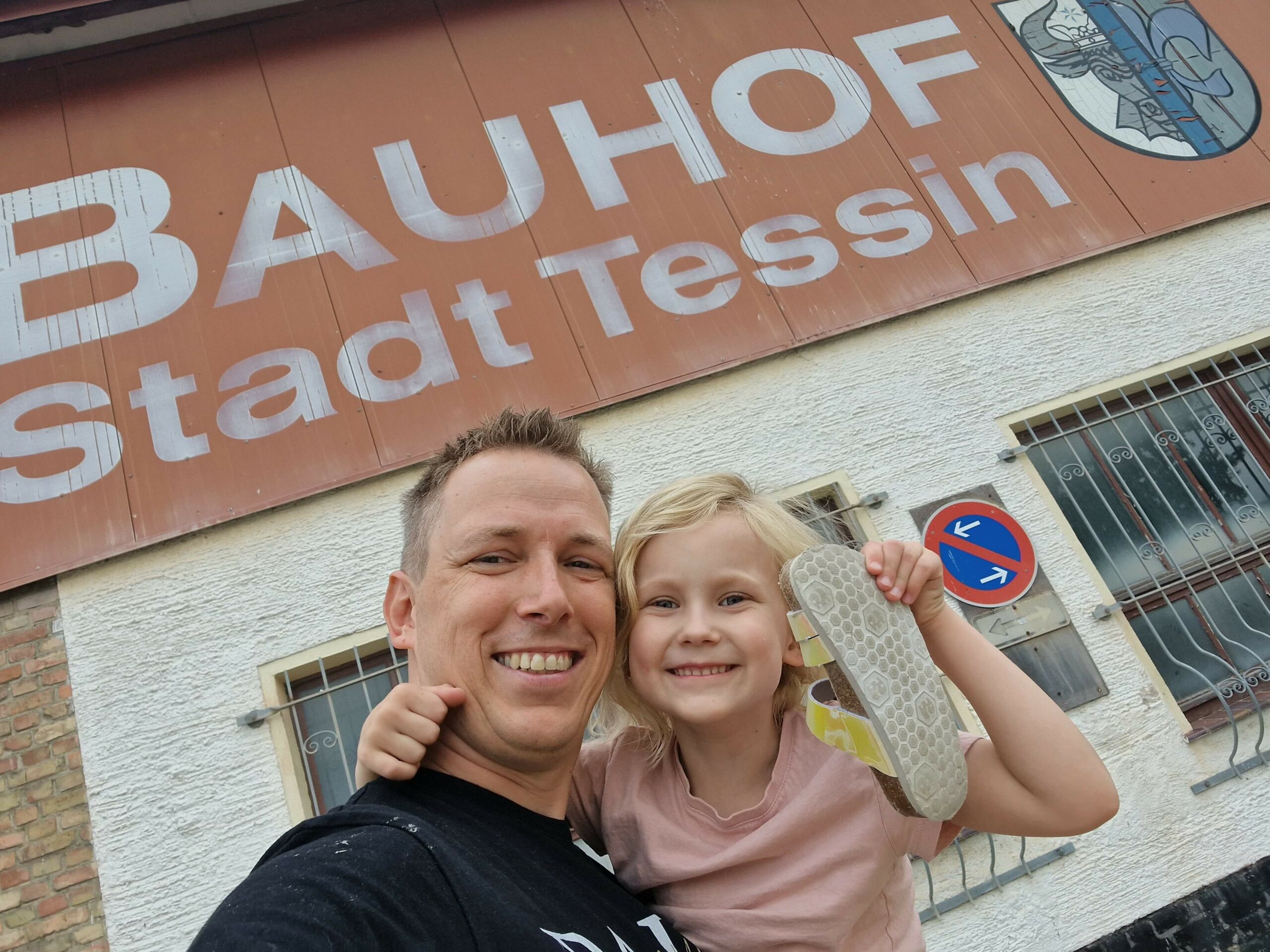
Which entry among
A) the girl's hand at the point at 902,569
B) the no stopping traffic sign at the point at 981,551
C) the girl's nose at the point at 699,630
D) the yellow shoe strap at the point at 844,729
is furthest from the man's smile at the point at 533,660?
the no stopping traffic sign at the point at 981,551

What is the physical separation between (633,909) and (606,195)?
4256 mm

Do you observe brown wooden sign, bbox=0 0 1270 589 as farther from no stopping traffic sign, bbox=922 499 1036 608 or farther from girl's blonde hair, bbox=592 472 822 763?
girl's blonde hair, bbox=592 472 822 763

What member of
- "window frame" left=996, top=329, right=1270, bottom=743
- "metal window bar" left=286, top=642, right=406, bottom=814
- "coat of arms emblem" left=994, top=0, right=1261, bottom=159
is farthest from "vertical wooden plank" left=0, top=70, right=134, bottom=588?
"coat of arms emblem" left=994, top=0, right=1261, bottom=159

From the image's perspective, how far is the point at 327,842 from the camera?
0.93 metres

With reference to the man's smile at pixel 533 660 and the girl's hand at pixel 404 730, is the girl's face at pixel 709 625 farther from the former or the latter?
the girl's hand at pixel 404 730

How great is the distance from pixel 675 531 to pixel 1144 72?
5.87m

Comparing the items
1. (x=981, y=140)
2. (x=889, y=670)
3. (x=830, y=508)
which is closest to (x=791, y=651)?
(x=889, y=670)

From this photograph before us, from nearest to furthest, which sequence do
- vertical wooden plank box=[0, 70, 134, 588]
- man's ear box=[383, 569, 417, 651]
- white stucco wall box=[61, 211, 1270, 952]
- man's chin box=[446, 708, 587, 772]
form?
man's chin box=[446, 708, 587, 772] < man's ear box=[383, 569, 417, 651] < white stucco wall box=[61, 211, 1270, 952] < vertical wooden plank box=[0, 70, 134, 588]

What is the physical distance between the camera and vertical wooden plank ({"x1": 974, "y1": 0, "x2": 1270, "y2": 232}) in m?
4.99

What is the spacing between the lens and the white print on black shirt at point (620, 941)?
39.9 inches

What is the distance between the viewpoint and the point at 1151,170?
5.13m

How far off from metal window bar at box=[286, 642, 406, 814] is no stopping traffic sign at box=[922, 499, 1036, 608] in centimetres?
269

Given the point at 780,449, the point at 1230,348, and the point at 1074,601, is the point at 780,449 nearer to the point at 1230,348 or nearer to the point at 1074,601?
the point at 1074,601

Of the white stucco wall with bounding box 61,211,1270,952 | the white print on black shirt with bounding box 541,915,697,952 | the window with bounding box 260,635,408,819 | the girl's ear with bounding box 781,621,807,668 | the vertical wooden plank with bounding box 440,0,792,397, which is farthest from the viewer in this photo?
the vertical wooden plank with bounding box 440,0,792,397
